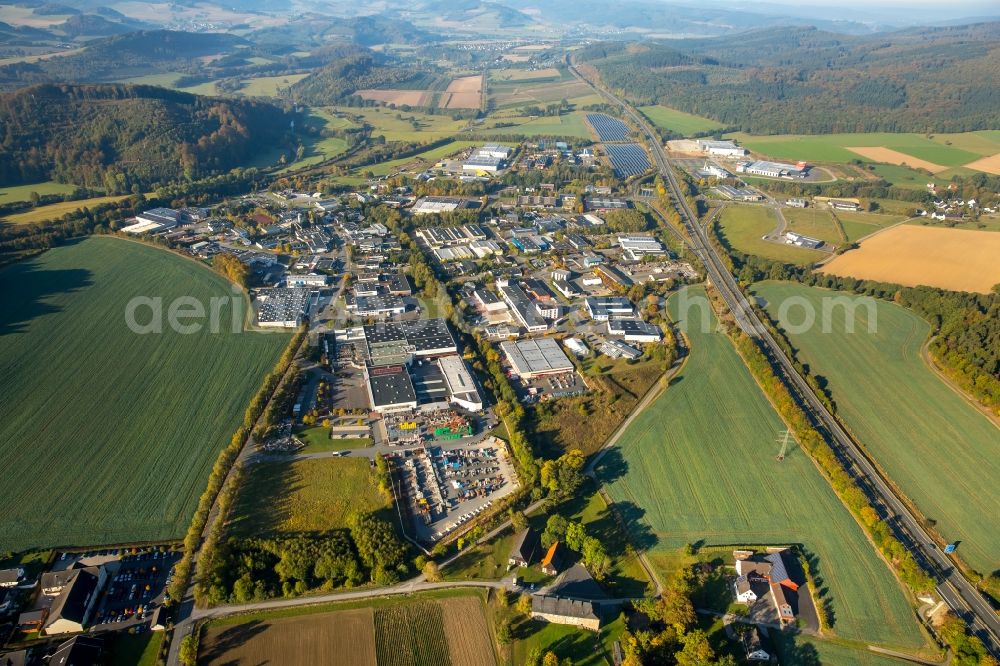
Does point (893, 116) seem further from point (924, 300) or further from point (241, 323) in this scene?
point (241, 323)

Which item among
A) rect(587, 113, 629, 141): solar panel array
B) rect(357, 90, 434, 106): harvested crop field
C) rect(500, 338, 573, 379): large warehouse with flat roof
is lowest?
rect(500, 338, 573, 379): large warehouse with flat roof

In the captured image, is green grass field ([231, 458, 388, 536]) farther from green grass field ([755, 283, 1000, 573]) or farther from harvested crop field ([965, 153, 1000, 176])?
harvested crop field ([965, 153, 1000, 176])

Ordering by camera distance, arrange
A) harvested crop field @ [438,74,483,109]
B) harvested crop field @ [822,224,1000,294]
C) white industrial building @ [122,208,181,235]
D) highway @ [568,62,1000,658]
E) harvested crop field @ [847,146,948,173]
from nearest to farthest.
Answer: highway @ [568,62,1000,658] < harvested crop field @ [822,224,1000,294] < white industrial building @ [122,208,181,235] < harvested crop field @ [847,146,948,173] < harvested crop field @ [438,74,483,109]

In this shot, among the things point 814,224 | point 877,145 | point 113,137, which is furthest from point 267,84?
point 877,145

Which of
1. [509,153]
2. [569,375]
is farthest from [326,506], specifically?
[509,153]

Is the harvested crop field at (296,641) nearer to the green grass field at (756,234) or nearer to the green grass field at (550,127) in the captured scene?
the green grass field at (756,234)

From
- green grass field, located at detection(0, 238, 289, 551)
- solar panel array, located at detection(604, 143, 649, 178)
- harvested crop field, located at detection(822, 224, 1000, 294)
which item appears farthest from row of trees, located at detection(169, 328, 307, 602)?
solar panel array, located at detection(604, 143, 649, 178)

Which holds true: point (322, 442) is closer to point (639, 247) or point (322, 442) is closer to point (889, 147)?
point (639, 247)

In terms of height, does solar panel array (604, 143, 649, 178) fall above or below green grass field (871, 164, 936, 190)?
above
